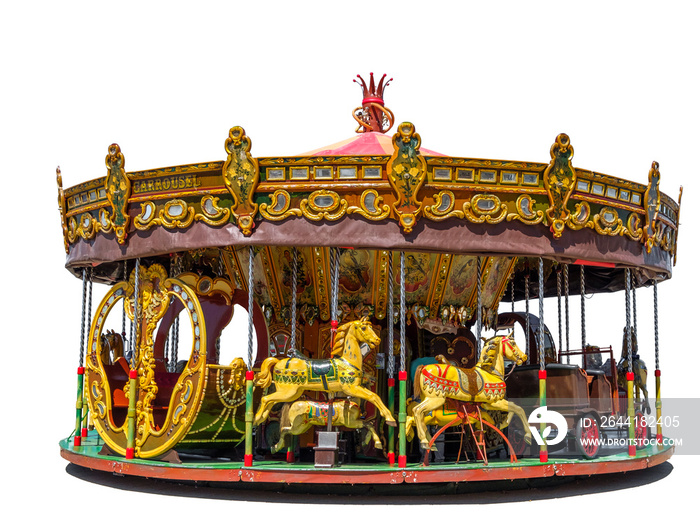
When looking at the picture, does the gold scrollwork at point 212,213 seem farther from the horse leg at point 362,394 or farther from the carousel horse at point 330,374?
the horse leg at point 362,394

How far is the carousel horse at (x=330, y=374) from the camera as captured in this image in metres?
11.5

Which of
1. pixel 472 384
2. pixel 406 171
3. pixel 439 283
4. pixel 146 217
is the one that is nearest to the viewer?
pixel 406 171

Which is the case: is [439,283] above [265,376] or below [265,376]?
above

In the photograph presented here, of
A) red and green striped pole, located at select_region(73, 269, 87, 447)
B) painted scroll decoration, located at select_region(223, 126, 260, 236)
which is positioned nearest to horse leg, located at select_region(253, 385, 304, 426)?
painted scroll decoration, located at select_region(223, 126, 260, 236)

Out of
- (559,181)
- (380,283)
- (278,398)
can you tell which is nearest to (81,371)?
(278,398)

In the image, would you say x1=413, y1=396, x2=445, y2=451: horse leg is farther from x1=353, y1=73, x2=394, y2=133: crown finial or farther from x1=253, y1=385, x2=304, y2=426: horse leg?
x1=353, y1=73, x2=394, y2=133: crown finial

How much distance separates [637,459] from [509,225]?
4243mm

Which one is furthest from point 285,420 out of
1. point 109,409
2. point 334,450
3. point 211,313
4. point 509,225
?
point 509,225

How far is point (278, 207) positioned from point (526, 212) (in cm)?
362

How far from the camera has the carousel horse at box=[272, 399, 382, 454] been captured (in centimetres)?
1157

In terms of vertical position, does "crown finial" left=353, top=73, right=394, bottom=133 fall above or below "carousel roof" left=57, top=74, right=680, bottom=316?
above

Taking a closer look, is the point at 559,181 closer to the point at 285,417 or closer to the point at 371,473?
the point at 371,473

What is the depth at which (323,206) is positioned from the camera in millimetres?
11625

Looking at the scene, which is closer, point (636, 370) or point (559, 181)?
point (559, 181)
